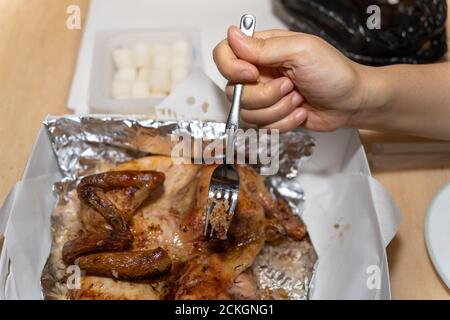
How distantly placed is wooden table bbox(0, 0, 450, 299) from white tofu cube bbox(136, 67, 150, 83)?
0.20 meters

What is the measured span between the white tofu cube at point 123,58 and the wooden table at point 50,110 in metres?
0.14

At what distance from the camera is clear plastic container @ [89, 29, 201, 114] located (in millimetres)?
1311

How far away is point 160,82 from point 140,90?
0.20 feet

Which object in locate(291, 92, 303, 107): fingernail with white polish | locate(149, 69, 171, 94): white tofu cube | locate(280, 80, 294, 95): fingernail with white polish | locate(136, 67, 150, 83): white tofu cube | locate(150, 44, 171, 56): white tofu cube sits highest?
locate(150, 44, 171, 56): white tofu cube

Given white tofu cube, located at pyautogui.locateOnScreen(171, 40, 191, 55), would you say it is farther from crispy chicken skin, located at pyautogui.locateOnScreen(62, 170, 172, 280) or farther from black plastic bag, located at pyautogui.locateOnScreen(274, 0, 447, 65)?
crispy chicken skin, located at pyautogui.locateOnScreen(62, 170, 172, 280)

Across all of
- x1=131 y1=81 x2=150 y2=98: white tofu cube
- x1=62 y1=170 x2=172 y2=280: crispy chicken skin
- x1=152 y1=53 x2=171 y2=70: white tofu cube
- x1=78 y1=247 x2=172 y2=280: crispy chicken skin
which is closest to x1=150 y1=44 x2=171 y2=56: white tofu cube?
x1=152 y1=53 x2=171 y2=70: white tofu cube

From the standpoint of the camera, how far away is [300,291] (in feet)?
3.61

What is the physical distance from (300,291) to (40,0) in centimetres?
119

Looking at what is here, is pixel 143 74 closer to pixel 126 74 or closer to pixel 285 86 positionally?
pixel 126 74

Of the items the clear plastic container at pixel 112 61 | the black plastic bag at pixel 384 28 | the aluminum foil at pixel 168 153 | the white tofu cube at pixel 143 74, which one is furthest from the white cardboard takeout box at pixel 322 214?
the black plastic bag at pixel 384 28

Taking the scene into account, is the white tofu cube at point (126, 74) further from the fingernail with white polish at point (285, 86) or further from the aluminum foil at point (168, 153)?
the fingernail with white polish at point (285, 86)

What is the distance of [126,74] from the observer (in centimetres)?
141
